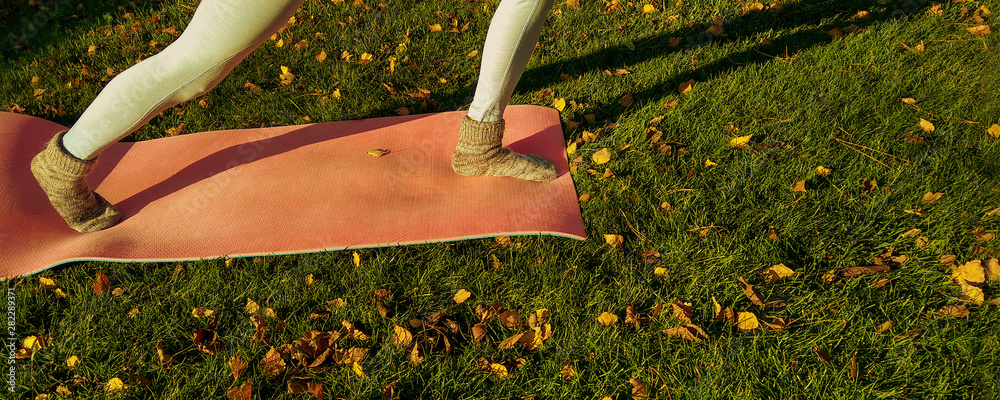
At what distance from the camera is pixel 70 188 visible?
207cm

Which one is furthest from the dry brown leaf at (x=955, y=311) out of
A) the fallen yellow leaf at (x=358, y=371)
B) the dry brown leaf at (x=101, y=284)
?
the dry brown leaf at (x=101, y=284)

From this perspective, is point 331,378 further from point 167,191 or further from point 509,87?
point 167,191

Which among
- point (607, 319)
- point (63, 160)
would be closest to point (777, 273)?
point (607, 319)

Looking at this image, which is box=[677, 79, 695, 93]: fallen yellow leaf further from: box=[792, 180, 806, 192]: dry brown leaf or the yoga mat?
box=[792, 180, 806, 192]: dry brown leaf

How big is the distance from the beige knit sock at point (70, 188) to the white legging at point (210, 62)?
0.16ft

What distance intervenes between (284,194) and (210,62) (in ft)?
2.58

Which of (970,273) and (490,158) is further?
(490,158)

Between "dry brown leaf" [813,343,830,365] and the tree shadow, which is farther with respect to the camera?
the tree shadow

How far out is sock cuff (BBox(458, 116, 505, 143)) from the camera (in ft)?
7.31

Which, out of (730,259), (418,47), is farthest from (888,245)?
(418,47)

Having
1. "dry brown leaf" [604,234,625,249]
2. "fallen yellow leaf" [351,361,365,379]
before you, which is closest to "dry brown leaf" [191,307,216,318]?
"fallen yellow leaf" [351,361,365,379]

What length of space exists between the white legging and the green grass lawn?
547 mm

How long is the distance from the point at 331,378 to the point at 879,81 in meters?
2.99

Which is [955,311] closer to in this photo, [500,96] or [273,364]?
[500,96]
